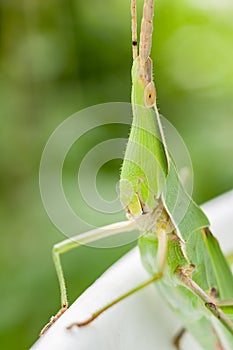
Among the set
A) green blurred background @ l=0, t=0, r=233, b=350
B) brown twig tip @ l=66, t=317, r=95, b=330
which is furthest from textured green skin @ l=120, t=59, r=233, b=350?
green blurred background @ l=0, t=0, r=233, b=350

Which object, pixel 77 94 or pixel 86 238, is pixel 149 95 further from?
pixel 77 94

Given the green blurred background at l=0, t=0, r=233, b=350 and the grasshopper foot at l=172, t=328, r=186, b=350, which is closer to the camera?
the grasshopper foot at l=172, t=328, r=186, b=350

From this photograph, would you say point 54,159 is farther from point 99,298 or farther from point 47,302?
A: point 99,298

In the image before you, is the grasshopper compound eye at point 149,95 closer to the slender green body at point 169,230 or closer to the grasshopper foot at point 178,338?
the slender green body at point 169,230

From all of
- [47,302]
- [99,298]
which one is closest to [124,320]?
[99,298]

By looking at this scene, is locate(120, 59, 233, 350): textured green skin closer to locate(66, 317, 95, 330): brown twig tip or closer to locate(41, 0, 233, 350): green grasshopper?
locate(41, 0, 233, 350): green grasshopper

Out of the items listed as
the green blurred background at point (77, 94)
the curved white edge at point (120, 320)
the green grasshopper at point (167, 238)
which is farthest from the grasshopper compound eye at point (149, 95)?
the green blurred background at point (77, 94)
